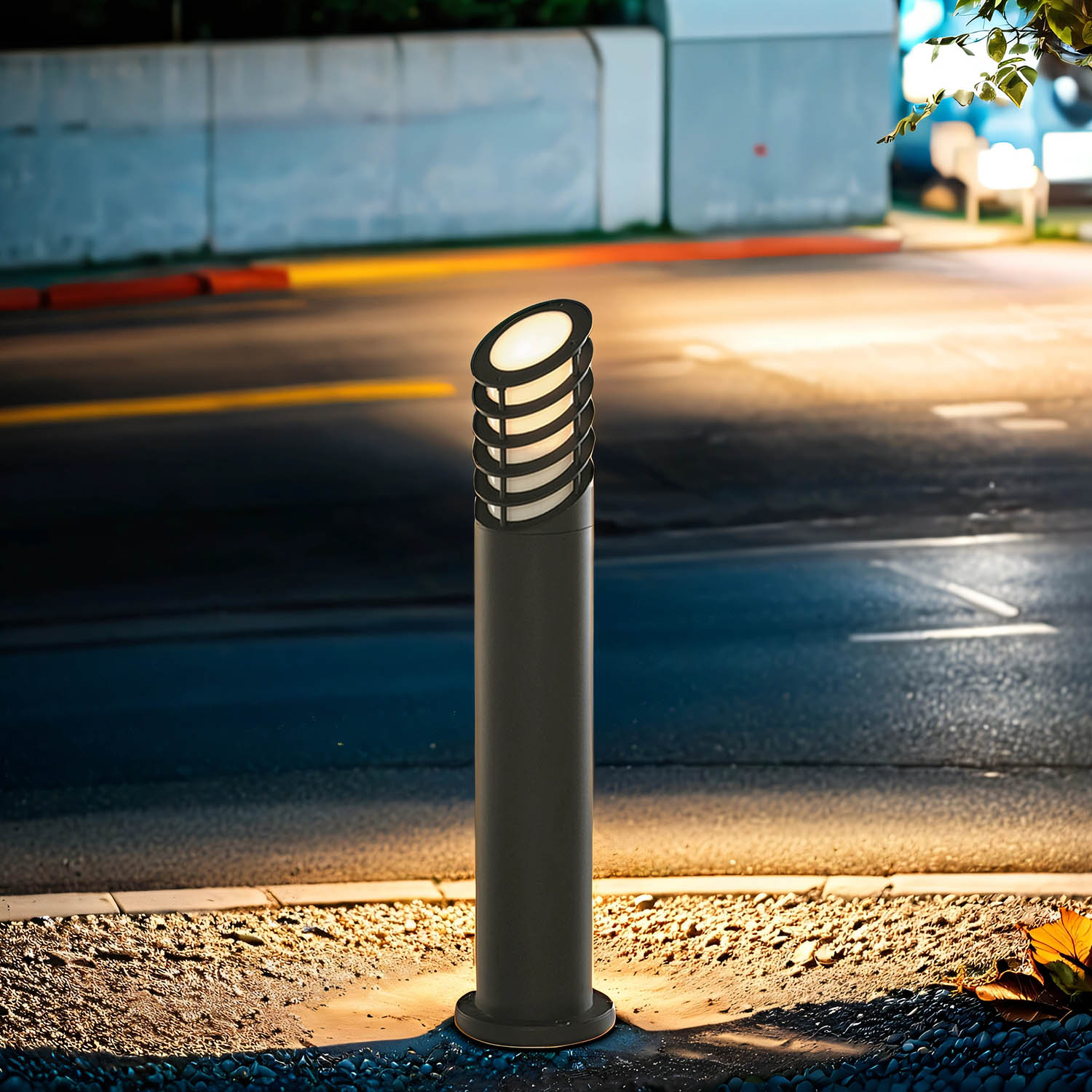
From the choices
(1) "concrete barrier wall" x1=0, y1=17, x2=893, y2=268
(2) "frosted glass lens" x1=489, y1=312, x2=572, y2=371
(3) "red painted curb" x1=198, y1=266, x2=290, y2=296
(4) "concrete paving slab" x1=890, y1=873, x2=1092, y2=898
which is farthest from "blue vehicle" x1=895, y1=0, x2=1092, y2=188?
(2) "frosted glass lens" x1=489, y1=312, x2=572, y2=371

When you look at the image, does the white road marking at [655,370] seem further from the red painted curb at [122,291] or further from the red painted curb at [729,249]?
the red painted curb at [122,291]

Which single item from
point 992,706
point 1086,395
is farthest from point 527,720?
point 1086,395

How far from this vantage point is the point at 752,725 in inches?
295

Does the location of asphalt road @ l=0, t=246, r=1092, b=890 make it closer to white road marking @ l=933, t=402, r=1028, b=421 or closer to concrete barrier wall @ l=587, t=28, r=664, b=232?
white road marking @ l=933, t=402, r=1028, b=421

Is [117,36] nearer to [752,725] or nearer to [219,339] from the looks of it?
[219,339]

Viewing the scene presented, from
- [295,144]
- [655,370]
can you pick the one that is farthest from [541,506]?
[295,144]

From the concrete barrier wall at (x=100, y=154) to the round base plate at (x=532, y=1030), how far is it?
1851cm

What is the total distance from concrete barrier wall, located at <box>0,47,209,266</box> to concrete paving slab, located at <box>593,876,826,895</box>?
1750 cm

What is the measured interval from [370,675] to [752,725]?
1648 mm

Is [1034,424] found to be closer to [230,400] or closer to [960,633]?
[960,633]

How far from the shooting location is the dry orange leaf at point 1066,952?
4.44 metres

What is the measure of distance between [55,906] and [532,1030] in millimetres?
1685

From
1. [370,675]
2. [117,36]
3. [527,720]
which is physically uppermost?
[117,36]

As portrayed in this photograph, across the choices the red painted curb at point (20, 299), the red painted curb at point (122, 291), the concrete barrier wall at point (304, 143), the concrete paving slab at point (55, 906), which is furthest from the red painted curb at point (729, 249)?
the concrete paving slab at point (55, 906)
